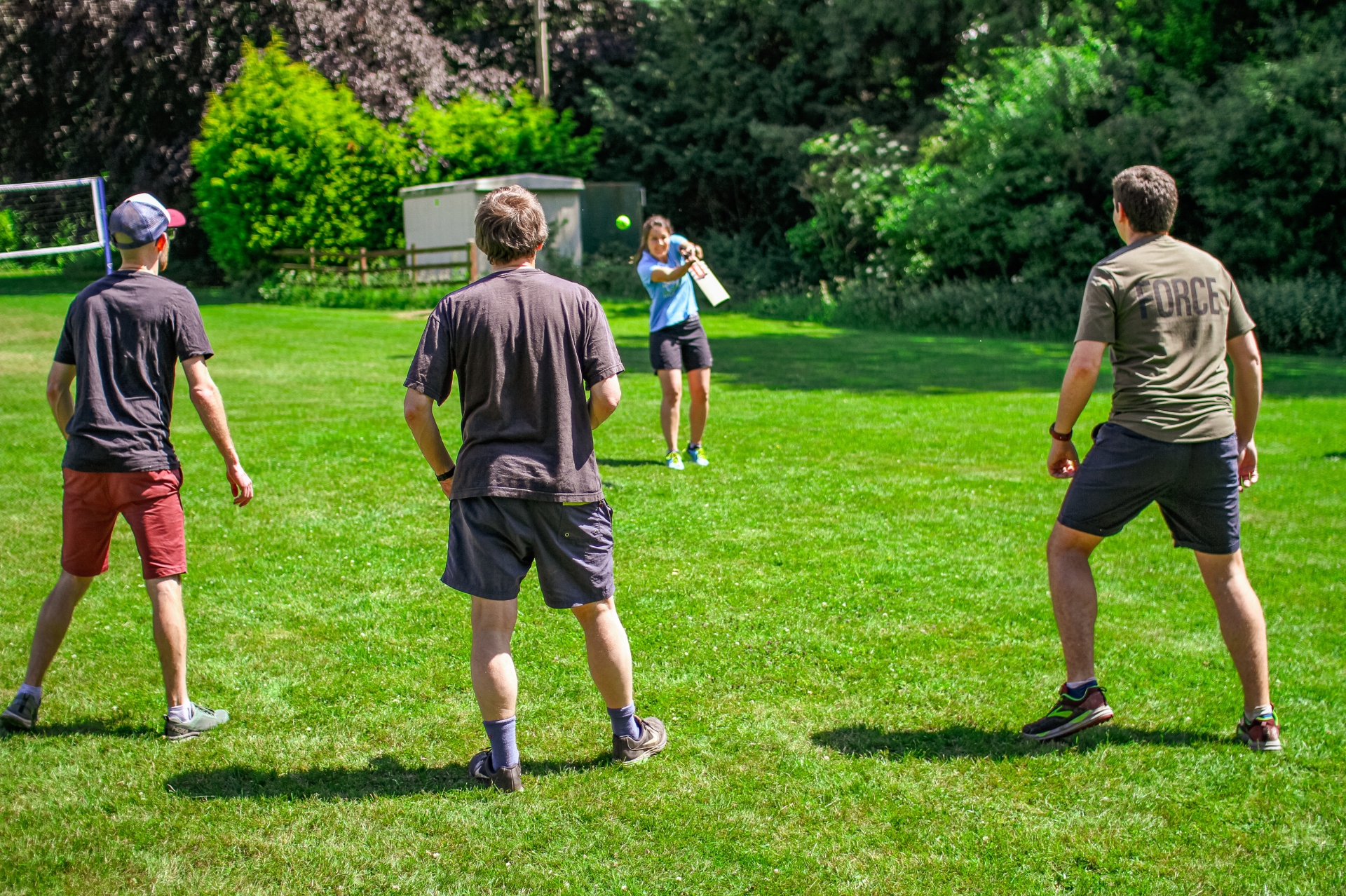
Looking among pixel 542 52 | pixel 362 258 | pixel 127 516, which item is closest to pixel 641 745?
pixel 127 516

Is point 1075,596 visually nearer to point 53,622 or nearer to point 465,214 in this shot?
point 53,622

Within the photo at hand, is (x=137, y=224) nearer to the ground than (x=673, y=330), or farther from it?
farther from it

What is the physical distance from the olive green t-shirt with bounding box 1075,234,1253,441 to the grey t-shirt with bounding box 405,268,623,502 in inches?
71.4

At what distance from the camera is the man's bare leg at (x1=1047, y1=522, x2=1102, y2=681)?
424cm

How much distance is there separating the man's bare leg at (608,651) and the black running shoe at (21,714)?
2.18 m

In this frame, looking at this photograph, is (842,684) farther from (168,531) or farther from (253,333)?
(253,333)

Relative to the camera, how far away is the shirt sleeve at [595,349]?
383 cm

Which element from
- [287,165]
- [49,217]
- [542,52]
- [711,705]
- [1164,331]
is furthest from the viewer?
[49,217]

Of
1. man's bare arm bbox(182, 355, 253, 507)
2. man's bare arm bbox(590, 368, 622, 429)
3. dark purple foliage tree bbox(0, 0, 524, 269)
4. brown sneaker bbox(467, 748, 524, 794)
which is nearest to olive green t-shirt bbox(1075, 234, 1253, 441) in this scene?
man's bare arm bbox(590, 368, 622, 429)

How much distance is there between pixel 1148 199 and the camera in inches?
161

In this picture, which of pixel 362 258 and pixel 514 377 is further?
pixel 362 258

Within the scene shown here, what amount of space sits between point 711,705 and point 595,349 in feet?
5.34

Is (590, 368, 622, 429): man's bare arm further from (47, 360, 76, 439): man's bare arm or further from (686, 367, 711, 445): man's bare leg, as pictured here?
(686, 367, 711, 445): man's bare leg

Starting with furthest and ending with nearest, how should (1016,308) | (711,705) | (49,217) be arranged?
(49,217) < (1016,308) < (711,705)
